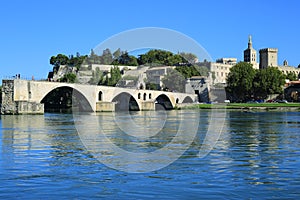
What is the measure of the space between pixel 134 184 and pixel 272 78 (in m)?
79.1

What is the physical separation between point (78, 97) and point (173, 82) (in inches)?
1587

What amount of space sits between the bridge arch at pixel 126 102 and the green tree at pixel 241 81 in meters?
23.4

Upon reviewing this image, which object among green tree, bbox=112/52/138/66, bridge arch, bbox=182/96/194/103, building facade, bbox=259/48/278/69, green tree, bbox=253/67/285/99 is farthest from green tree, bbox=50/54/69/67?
building facade, bbox=259/48/278/69

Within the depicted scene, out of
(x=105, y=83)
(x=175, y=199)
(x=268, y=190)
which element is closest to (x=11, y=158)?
(x=175, y=199)

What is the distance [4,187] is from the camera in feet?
30.9

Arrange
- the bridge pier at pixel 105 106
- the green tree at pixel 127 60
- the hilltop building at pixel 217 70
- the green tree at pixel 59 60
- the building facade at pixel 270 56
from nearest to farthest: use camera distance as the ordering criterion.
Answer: the bridge pier at pixel 105 106, the green tree at pixel 59 60, the hilltop building at pixel 217 70, the green tree at pixel 127 60, the building facade at pixel 270 56

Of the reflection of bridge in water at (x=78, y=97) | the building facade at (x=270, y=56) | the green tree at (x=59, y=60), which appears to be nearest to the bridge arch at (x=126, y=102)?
the reflection of bridge in water at (x=78, y=97)

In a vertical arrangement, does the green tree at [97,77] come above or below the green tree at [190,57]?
below

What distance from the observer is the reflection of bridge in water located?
137 feet

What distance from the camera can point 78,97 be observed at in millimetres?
59500

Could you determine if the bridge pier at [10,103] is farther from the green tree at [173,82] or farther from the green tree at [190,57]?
the green tree at [190,57]

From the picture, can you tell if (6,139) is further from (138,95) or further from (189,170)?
(138,95)

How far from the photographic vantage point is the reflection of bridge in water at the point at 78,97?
137 ft

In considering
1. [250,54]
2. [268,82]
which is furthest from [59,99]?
[250,54]
